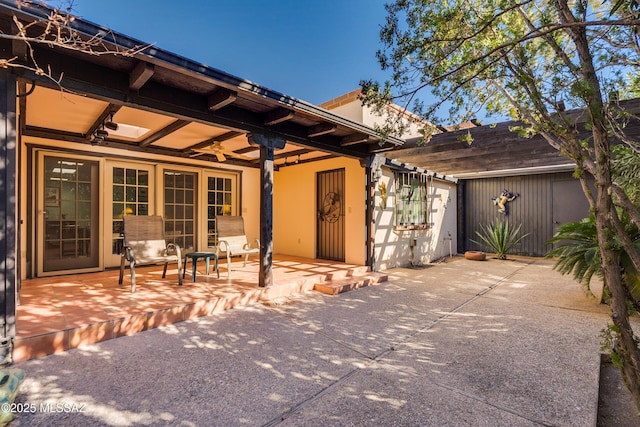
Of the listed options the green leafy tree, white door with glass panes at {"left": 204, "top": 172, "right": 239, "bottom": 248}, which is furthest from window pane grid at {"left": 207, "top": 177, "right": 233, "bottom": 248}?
the green leafy tree

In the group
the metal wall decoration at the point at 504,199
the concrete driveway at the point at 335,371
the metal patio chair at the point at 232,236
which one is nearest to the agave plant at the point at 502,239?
the metal wall decoration at the point at 504,199

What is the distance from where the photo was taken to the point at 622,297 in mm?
1463

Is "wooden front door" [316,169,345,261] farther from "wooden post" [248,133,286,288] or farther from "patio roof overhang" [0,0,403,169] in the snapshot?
"wooden post" [248,133,286,288]

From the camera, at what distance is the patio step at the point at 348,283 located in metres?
4.49

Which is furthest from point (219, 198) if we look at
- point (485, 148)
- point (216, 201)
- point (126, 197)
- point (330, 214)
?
point (485, 148)

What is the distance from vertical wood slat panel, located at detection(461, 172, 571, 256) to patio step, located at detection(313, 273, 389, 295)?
586cm

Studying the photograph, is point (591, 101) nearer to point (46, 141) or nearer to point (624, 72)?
point (624, 72)

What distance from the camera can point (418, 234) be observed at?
752 cm

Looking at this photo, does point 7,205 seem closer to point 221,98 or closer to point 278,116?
point 221,98

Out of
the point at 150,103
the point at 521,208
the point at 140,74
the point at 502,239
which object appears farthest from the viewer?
the point at 521,208

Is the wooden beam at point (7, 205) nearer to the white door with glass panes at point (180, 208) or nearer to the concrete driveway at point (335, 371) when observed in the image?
the concrete driveway at point (335, 371)

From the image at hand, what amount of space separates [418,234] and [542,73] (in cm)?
532

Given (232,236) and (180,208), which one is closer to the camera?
(232,236)

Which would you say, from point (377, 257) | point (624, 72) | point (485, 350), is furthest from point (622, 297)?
point (377, 257)
